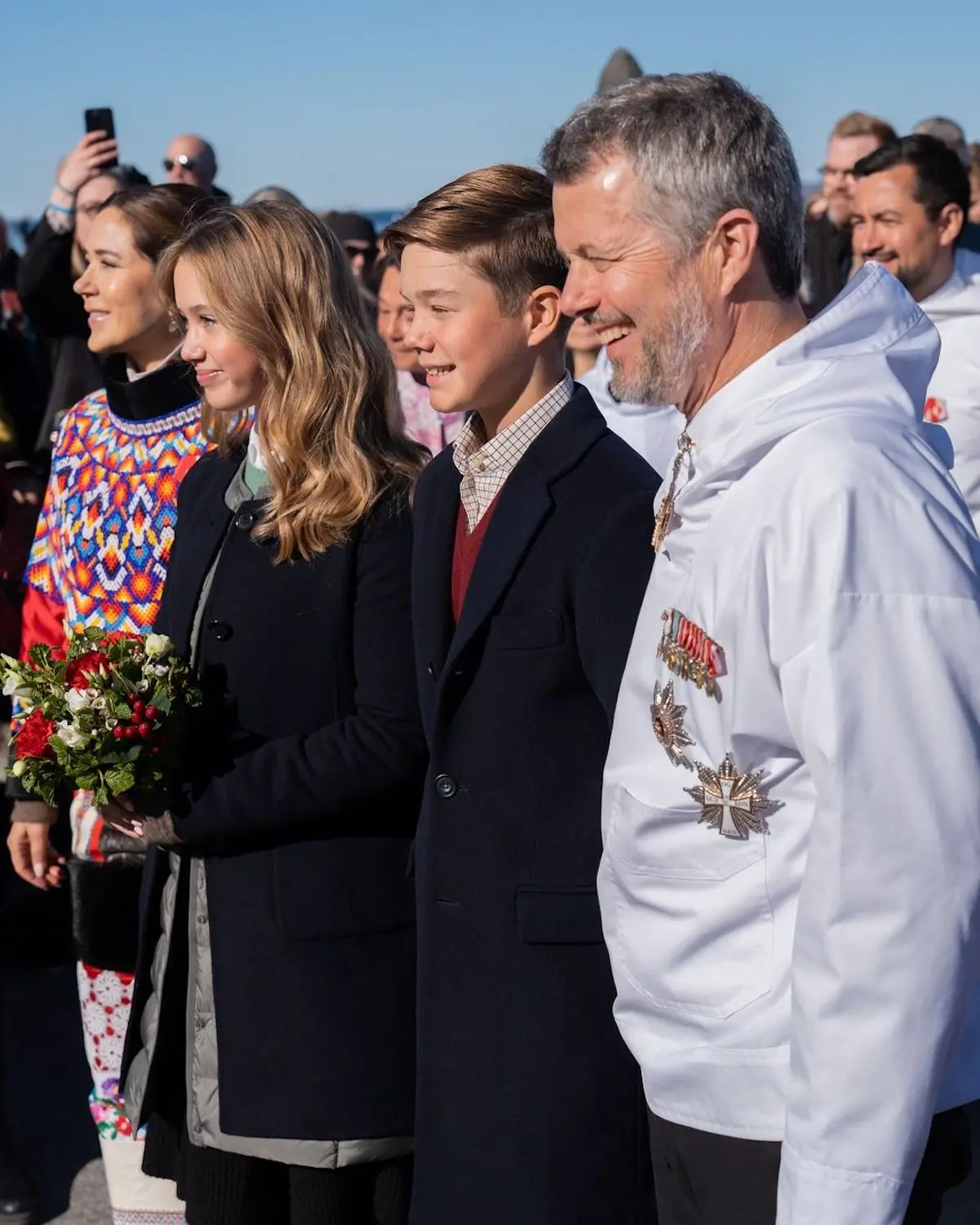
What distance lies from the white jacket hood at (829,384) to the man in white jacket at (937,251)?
278 centimetres

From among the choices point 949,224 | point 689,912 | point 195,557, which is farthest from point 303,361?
point 949,224

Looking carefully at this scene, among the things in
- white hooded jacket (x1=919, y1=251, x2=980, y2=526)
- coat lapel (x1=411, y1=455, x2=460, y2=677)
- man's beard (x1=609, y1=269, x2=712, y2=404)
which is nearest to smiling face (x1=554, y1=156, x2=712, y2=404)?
man's beard (x1=609, y1=269, x2=712, y2=404)

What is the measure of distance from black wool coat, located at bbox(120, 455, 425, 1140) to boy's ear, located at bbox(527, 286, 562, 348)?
1.54 ft

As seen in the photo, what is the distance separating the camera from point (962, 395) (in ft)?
14.8

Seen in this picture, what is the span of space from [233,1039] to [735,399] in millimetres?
1577

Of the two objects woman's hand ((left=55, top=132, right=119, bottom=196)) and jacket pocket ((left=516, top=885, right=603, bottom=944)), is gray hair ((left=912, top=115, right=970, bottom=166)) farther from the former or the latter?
jacket pocket ((left=516, top=885, right=603, bottom=944))

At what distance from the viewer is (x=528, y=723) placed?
2260mm

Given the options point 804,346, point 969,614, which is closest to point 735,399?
point 804,346

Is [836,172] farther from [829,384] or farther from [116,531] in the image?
[829,384]

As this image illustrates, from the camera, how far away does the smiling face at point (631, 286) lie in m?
1.79

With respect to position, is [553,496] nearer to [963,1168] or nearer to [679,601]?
[679,601]

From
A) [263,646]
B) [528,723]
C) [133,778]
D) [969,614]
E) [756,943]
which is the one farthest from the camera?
[263,646]

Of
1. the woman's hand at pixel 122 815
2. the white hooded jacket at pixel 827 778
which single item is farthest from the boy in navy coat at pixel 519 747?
the woman's hand at pixel 122 815

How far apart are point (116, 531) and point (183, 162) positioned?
393 centimetres
